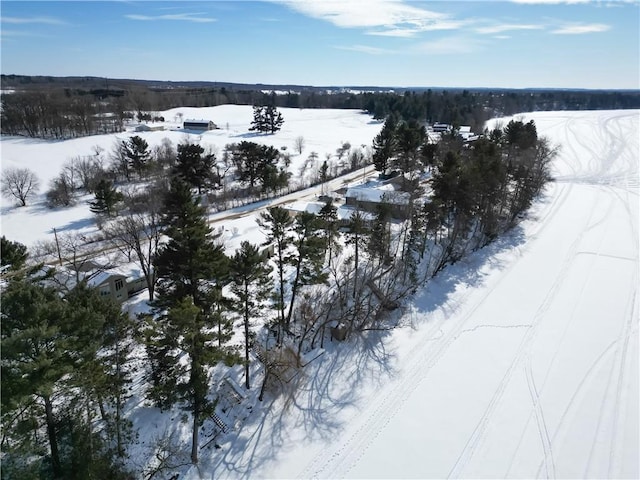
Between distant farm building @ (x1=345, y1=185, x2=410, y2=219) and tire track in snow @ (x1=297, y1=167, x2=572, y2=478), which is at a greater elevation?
distant farm building @ (x1=345, y1=185, x2=410, y2=219)

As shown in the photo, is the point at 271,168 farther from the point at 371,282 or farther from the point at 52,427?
the point at 52,427

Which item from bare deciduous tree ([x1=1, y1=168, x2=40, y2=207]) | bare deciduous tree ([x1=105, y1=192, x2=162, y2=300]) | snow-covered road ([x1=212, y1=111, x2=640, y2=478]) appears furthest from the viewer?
bare deciduous tree ([x1=1, y1=168, x2=40, y2=207])

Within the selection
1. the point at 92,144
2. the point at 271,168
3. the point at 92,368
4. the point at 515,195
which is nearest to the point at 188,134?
the point at 92,144

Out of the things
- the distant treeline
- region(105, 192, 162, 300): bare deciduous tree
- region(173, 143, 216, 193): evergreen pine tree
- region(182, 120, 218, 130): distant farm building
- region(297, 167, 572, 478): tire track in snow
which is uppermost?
the distant treeline

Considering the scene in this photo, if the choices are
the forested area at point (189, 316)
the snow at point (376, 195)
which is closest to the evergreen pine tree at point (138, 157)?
the forested area at point (189, 316)

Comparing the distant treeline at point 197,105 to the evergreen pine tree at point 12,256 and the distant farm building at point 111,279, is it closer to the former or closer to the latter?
the distant farm building at point 111,279

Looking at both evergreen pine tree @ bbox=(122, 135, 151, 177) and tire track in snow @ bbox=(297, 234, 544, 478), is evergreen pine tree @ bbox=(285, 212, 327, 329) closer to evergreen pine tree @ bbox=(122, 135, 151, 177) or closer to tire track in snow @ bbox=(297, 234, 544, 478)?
tire track in snow @ bbox=(297, 234, 544, 478)

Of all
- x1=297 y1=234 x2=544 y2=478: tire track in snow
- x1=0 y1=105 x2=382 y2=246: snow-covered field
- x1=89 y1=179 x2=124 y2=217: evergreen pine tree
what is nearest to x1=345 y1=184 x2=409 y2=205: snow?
x1=297 y1=234 x2=544 y2=478: tire track in snow

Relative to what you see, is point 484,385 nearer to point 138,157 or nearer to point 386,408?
point 386,408
